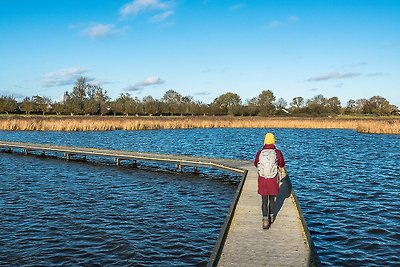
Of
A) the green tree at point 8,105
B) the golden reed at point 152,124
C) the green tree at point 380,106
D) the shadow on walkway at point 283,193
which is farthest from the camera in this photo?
the green tree at point 380,106

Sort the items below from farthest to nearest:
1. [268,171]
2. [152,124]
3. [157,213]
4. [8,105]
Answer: [8,105] → [152,124] → [157,213] → [268,171]

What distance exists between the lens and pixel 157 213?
1223 centimetres

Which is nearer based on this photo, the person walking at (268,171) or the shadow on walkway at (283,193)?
the person walking at (268,171)

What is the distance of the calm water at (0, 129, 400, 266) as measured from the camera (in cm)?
895

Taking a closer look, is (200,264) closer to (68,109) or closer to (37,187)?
(37,187)

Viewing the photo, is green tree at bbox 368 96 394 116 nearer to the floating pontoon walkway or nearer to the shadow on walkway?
the shadow on walkway

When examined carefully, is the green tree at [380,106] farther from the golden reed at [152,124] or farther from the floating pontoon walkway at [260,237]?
the floating pontoon walkway at [260,237]

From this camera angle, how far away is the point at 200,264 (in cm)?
832

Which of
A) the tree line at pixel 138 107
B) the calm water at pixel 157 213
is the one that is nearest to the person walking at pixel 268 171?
the calm water at pixel 157 213

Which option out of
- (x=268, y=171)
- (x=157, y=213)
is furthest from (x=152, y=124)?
(x=268, y=171)

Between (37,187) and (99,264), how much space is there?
9.01 metres

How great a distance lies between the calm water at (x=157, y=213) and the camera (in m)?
8.95

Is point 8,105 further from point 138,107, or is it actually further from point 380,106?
point 380,106

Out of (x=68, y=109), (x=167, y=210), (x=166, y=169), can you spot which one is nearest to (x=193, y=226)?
(x=167, y=210)
